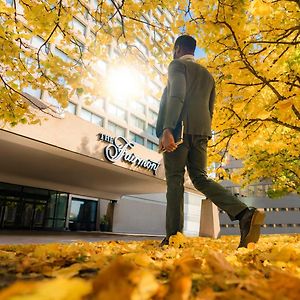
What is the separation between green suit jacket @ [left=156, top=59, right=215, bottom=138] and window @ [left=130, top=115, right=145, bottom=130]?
35.1 metres

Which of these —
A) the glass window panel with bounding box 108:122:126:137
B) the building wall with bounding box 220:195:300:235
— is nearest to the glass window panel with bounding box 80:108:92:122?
the glass window panel with bounding box 108:122:126:137

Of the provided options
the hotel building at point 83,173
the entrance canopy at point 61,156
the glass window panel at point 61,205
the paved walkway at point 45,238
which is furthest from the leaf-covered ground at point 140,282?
the glass window panel at point 61,205

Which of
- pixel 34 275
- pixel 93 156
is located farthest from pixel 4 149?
pixel 34 275

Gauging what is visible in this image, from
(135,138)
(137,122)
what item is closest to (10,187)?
(135,138)

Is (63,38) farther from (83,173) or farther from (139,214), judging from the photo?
(139,214)

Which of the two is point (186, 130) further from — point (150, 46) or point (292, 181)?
point (292, 181)

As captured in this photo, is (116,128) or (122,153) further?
(116,128)

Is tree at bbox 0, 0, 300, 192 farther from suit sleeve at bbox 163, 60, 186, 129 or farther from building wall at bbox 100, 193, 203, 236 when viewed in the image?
building wall at bbox 100, 193, 203, 236

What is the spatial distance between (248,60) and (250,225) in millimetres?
3422

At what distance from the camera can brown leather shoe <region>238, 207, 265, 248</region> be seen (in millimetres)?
2789

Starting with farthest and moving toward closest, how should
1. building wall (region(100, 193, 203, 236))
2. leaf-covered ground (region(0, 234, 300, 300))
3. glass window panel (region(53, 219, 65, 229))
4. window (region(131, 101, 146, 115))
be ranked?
window (region(131, 101, 146, 115)) → building wall (region(100, 193, 203, 236)) → glass window panel (region(53, 219, 65, 229)) → leaf-covered ground (region(0, 234, 300, 300))

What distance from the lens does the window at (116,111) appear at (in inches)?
1343

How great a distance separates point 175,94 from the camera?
305 centimetres

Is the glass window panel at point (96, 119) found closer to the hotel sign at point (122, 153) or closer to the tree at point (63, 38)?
the hotel sign at point (122, 153)
